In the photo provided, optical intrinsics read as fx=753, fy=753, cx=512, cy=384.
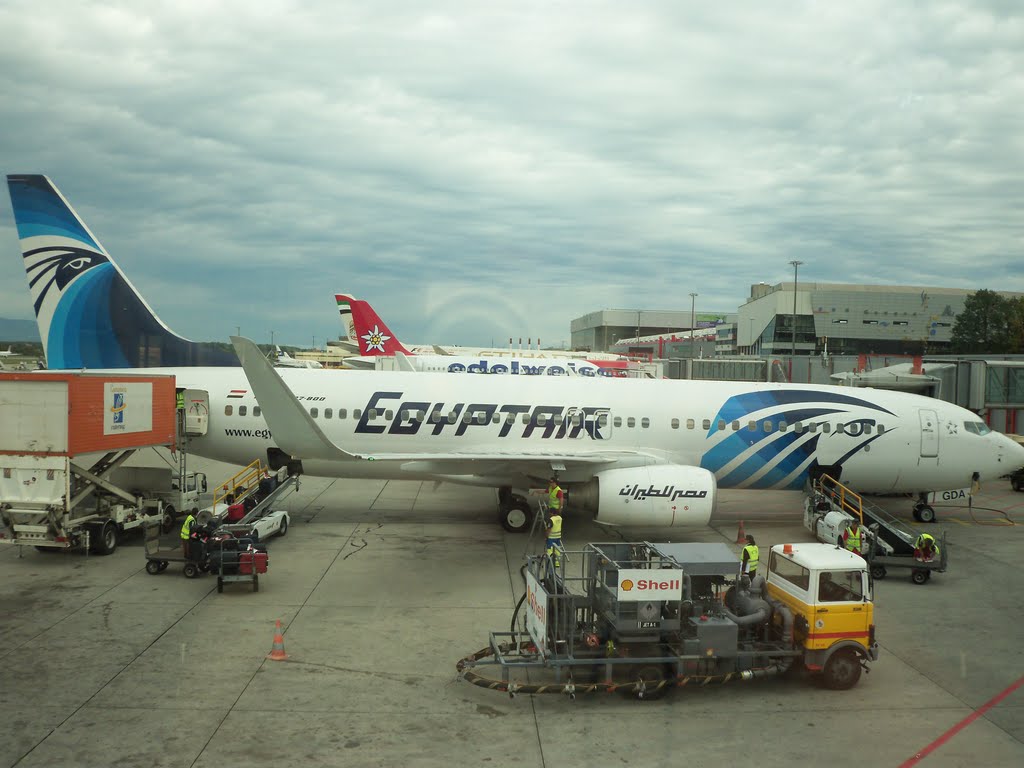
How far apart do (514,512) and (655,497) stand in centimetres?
409

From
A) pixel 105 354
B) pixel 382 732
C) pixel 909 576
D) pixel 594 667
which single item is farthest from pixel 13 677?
pixel 909 576

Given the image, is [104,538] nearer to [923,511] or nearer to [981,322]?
[923,511]

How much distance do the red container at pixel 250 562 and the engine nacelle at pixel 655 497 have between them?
712 centimetres

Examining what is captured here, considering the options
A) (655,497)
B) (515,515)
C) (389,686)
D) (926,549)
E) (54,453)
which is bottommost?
(389,686)

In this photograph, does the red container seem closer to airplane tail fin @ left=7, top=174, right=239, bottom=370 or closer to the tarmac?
the tarmac

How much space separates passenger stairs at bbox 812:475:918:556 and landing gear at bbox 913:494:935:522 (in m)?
2.88

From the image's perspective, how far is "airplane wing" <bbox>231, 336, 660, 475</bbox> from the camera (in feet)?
46.7

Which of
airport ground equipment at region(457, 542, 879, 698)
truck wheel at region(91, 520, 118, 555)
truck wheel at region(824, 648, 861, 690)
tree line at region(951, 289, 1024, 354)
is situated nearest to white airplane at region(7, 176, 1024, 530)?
truck wheel at region(91, 520, 118, 555)

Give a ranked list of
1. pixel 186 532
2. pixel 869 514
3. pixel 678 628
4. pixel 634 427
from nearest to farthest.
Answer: pixel 678 628 → pixel 186 532 → pixel 869 514 → pixel 634 427

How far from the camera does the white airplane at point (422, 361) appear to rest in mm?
52188

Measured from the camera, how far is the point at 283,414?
1475 cm

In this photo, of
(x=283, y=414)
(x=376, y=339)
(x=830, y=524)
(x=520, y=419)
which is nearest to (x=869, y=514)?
(x=830, y=524)

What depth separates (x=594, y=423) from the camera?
63.4 feet

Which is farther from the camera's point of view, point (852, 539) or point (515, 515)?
point (515, 515)
